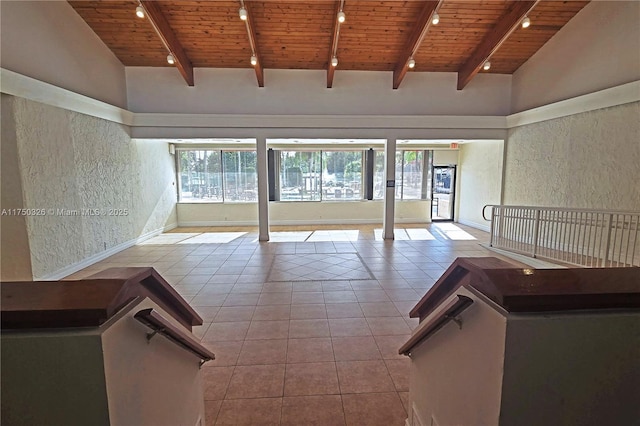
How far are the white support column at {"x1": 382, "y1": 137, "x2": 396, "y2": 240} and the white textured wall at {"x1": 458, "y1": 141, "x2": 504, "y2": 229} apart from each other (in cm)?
290

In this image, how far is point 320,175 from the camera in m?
10.2

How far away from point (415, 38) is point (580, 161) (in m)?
3.95

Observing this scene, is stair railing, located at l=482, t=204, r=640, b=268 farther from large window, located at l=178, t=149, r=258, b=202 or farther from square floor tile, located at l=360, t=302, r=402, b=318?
large window, located at l=178, t=149, r=258, b=202

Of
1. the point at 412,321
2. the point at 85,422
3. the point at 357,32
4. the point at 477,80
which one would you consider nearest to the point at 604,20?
the point at 477,80

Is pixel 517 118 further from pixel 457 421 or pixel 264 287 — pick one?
pixel 457 421

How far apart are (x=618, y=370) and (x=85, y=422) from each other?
1.57 metres

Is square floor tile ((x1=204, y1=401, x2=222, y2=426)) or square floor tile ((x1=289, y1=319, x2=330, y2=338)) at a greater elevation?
square floor tile ((x1=289, y1=319, x2=330, y2=338))

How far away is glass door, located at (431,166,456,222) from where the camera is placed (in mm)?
10680

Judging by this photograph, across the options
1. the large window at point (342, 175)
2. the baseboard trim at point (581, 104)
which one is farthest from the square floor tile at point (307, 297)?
the large window at point (342, 175)

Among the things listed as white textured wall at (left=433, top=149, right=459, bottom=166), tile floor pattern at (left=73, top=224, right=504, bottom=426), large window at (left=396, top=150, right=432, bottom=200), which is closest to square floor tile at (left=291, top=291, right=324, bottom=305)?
tile floor pattern at (left=73, top=224, right=504, bottom=426)

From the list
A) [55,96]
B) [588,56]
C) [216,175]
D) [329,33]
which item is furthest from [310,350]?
[216,175]

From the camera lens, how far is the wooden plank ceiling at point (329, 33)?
573 centimetres

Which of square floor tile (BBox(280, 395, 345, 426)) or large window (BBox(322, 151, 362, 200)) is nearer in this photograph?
square floor tile (BBox(280, 395, 345, 426))

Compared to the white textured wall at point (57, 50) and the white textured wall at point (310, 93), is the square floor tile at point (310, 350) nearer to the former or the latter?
the white textured wall at point (57, 50)
